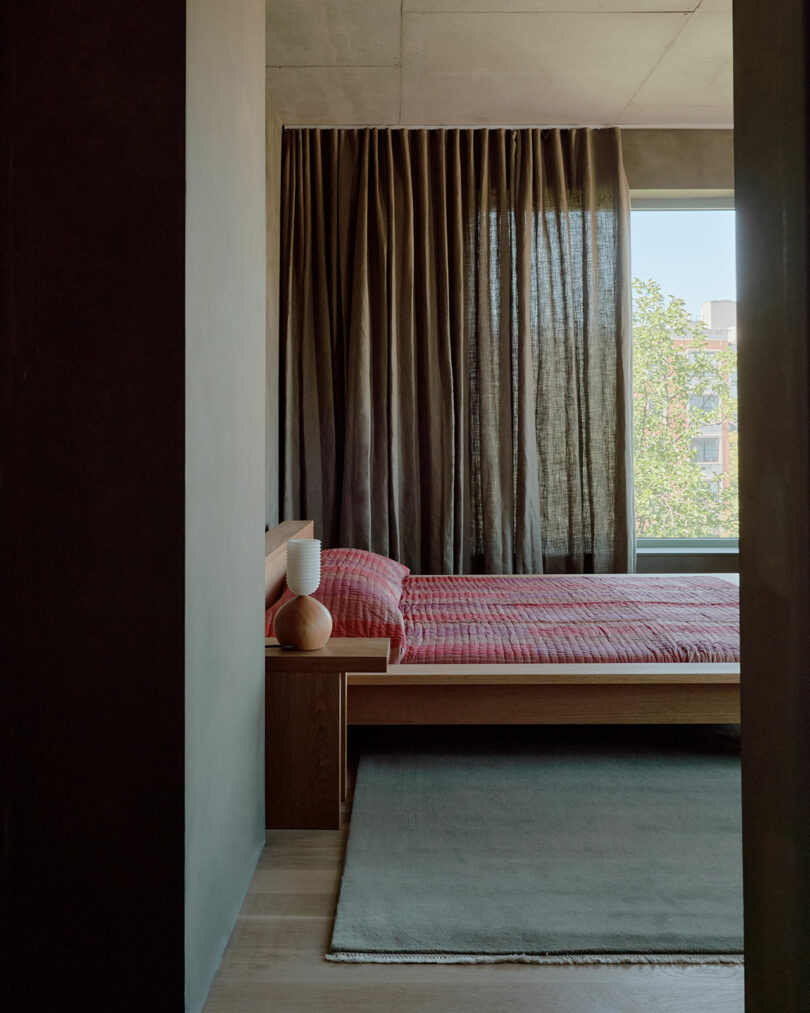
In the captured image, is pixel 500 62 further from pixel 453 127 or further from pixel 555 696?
pixel 555 696

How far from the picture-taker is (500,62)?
339cm

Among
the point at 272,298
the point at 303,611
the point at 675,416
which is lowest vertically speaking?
the point at 303,611

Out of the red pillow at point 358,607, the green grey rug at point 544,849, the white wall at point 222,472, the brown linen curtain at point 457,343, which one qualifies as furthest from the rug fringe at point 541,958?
the brown linen curtain at point 457,343

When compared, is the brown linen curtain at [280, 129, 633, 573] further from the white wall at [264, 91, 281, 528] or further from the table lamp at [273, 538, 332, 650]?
the table lamp at [273, 538, 332, 650]

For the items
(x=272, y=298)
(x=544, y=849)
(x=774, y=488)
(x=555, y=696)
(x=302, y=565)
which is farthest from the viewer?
(x=272, y=298)

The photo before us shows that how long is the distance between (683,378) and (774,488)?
376cm

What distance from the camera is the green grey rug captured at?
1519mm

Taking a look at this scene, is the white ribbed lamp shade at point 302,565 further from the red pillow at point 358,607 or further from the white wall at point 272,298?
the white wall at point 272,298

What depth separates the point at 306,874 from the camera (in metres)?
1.79
